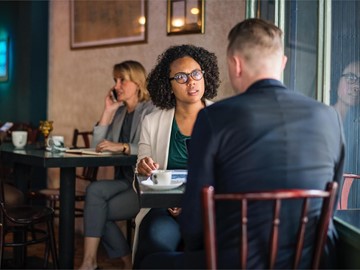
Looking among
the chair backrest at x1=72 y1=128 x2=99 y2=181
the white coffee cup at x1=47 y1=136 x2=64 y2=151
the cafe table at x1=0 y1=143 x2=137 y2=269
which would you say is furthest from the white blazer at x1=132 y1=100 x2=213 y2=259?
the chair backrest at x1=72 y1=128 x2=99 y2=181

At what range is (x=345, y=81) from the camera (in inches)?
103

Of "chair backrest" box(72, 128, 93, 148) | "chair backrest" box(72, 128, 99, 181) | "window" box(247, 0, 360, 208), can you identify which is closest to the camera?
"window" box(247, 0, 360, 208)

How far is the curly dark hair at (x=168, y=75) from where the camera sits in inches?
117

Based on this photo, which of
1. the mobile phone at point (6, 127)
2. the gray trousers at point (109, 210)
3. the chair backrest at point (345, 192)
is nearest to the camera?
the chair backrest at point (345, 192)

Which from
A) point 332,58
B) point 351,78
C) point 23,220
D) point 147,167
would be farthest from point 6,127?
point 351,78

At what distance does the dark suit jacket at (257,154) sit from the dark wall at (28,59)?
4266 mm

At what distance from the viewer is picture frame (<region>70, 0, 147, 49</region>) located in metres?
4.68

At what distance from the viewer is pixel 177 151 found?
278cm

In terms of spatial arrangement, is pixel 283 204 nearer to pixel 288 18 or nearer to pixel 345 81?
pixel 345 81

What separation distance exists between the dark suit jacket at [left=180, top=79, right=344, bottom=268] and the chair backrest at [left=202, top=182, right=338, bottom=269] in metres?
0.05

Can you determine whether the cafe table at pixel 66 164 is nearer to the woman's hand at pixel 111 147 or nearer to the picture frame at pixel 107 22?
the woman's hand at pixel 111 147

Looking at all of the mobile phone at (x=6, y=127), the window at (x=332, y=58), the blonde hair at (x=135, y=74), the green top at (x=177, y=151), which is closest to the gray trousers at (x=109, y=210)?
the blonde hair at (x=135, y=74)

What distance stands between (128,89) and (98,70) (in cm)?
125

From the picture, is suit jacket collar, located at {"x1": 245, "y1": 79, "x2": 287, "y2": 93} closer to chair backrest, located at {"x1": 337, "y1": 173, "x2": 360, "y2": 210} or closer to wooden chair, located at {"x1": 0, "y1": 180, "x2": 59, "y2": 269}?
chair backrest, located at {"x1": 337, "y1": 173, "x2": 360, "y2": 210}
